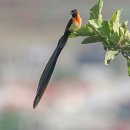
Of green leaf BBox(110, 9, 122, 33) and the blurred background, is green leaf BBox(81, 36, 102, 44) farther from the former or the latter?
the blurred background

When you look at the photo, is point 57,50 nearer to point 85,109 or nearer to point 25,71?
point 85,109

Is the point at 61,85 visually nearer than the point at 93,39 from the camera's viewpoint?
No

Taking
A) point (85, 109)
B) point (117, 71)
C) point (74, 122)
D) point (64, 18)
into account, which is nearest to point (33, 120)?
point (74, 122)

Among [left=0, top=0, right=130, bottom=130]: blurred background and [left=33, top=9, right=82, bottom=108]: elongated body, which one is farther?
[left=0, top=0, right=130, bottom=130]: blurred background

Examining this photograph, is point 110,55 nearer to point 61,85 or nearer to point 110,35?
point 110,35

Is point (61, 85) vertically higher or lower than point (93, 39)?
lower

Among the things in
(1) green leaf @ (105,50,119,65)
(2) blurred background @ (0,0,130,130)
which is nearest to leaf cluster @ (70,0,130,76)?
(1) green leaf @ (105,50,119,65)

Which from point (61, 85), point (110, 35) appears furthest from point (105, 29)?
point (61, 85)

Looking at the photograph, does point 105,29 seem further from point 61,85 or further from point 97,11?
point 61,85

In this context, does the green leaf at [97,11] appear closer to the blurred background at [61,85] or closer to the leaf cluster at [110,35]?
the leaf cluster at [110,35]
